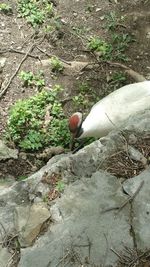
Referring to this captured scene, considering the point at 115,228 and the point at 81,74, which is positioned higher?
the point at 115,228

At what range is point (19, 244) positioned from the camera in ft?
8.61

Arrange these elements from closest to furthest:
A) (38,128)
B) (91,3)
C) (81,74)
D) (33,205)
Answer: (33,205) < (38,128) < (81,74) < (91,3)

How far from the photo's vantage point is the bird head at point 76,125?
172 inches

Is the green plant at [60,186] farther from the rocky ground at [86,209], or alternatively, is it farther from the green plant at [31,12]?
the green plant at [31,12]

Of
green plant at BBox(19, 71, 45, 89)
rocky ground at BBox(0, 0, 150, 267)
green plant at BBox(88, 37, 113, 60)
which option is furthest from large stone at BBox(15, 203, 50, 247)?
green plant at BBox(88, 37, 113, 60)

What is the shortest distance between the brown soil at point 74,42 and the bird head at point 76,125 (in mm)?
384

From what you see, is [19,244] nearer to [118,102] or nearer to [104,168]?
[104,168]

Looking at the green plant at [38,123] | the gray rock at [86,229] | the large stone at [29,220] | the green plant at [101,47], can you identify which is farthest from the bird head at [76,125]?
the large stone at [29,220]

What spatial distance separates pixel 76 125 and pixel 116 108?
39 cm

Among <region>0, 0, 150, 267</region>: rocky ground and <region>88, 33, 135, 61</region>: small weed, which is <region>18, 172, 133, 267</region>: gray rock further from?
<region>88, 33, 135, 61</region>: small weed

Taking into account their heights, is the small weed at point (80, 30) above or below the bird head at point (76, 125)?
above

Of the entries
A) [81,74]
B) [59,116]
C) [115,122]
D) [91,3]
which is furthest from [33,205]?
[91,3]

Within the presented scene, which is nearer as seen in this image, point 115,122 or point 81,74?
point 115,122

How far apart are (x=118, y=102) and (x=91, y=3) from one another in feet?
5.99
